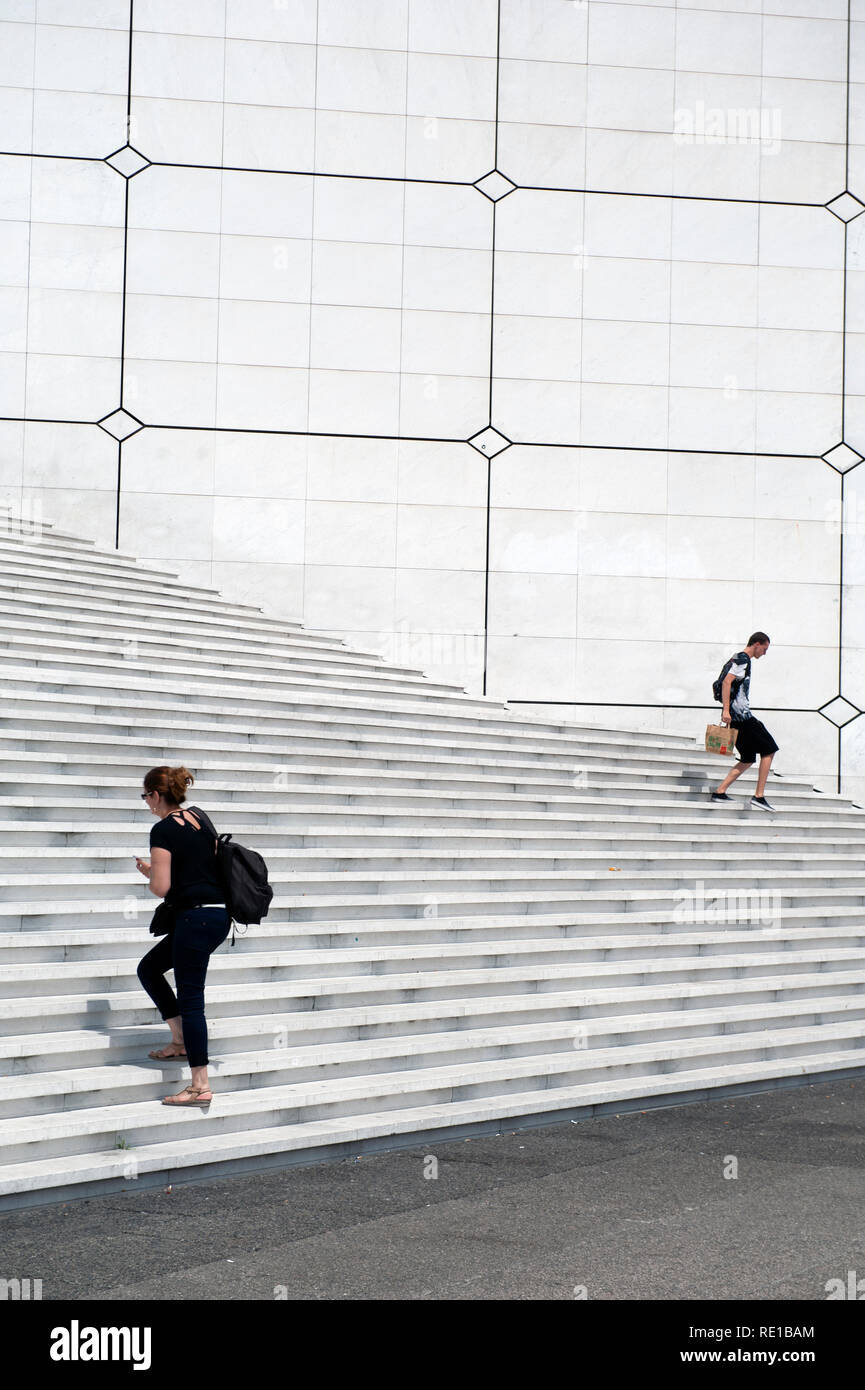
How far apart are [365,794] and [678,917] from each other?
77.8 inches

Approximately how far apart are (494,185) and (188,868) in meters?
10.1

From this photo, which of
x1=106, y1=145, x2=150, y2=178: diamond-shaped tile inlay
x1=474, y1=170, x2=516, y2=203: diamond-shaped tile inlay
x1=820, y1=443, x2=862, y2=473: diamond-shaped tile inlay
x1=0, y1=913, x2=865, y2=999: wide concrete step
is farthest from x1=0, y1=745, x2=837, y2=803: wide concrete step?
x1=106, y1=145, x2=150, y2=178: diamond-shaped tile inlay

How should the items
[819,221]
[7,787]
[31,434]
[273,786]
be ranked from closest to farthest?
[7,787] → [273,786] → [31,434] → [819,221]

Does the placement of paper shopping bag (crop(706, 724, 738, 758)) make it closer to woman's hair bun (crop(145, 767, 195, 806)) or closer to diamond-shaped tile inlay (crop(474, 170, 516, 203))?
woman's hair bun (crop(145, 767, 195, 806))

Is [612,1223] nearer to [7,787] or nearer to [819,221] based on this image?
[7,787]

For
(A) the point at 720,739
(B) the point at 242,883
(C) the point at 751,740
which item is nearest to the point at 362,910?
(B) the point at 242,883

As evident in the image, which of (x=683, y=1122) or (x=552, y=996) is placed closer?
(x=683, y=1122)

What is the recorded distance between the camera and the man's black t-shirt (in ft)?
16.7

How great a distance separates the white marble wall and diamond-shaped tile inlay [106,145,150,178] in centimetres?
5

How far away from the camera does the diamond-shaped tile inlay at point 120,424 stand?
41.1 feet

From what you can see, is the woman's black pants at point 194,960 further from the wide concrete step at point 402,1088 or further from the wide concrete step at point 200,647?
the wide concrete step at point 200,647
